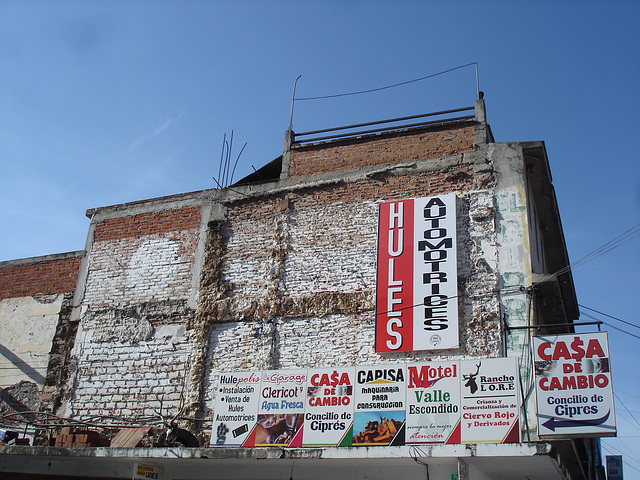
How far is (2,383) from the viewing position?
13.4m

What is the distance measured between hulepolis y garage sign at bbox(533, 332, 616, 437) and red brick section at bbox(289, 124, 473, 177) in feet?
13.7

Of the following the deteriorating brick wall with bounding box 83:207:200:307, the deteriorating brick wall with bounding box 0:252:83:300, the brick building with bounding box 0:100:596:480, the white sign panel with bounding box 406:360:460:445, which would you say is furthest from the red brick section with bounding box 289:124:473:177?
the deteriorating brick wall with bounding box 0:252:83:300

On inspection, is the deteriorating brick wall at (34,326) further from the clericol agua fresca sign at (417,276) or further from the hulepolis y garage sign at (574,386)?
the hulepolis y garage sign at (574,386)

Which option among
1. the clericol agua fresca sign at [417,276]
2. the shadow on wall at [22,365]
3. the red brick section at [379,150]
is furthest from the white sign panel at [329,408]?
the shadow on wall at [22,365]

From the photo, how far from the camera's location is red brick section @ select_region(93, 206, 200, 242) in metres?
13.5

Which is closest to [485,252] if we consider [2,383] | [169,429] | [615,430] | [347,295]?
[347,295]

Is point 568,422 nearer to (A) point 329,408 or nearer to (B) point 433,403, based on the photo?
(B) point 433,403

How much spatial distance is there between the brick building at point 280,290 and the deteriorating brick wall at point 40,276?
33mm

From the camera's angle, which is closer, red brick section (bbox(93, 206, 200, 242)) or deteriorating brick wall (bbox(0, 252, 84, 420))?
deteriorating brick wall (bbox(0, 252, 84, 420))

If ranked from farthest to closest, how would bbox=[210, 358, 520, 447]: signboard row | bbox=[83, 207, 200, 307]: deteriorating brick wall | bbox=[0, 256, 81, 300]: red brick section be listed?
bbox=[0, 256, 81, 300]: red brick section < bbox=[83, 207, 200, 307]: deteriorating brick wall < bbox=[210, 358, 520, 447]: signboard row

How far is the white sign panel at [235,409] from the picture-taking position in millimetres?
10203

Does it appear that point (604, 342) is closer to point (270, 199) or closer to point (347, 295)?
point (347, 295)

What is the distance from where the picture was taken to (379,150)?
1248 centimetres

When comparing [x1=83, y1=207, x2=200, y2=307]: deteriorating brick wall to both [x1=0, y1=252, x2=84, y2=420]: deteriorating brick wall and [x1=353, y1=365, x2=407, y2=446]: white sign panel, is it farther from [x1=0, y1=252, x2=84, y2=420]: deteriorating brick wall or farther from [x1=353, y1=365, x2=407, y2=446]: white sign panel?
[x1=353, y1=365, x2=407, y2=446]: white sign panel
